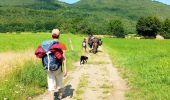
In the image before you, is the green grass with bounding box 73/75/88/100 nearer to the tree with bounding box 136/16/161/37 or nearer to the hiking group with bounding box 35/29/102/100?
the hiking group with bounding box 35/29/102/100

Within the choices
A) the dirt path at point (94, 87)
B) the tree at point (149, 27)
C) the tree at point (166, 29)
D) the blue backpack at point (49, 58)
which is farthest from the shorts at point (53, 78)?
the tree at point (166, 29)

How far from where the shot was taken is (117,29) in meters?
159

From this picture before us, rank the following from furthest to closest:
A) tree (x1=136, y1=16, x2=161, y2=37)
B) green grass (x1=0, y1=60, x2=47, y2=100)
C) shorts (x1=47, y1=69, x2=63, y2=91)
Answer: tree (x1=136, y1=16, x2=161, y2=37) → green grass (x1=0, y1=60, x2=47, y2=100) → shorts (x1=47, y1=69, x2=63, y2=91)

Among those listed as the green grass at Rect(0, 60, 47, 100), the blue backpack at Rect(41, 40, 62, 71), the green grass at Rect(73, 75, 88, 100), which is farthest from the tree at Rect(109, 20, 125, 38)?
the blue backpack at Rect(41, 40, 62, 71)

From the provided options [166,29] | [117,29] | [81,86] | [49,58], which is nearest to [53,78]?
[49,58]

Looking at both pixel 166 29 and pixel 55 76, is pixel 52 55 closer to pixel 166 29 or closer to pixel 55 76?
pixel 55 76

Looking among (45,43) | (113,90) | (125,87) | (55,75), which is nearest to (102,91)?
(113,90)

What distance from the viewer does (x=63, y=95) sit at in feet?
41.2

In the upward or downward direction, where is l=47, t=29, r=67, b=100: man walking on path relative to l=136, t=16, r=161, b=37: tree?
upward

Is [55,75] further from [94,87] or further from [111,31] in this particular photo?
[111,31]

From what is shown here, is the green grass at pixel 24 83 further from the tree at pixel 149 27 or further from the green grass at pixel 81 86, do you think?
the tree at pixel 149 27

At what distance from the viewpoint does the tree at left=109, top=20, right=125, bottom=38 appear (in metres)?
155

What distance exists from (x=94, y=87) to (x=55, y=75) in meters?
3.02

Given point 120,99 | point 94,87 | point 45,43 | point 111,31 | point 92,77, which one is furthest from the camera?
point 111,31
